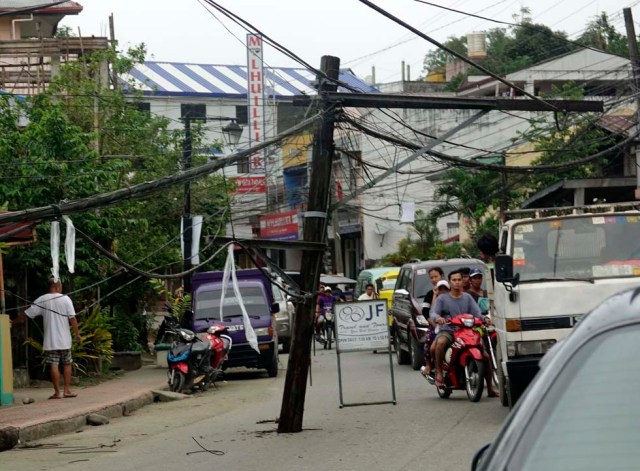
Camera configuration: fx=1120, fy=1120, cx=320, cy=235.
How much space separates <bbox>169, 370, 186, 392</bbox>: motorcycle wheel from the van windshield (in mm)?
4012

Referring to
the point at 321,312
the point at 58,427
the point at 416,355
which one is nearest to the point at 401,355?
the point at 416,355

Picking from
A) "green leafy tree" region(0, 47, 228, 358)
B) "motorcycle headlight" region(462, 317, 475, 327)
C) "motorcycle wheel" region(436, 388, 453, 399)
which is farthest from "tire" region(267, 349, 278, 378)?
"motorcycle headlight" region(462, 317, 475, 327)

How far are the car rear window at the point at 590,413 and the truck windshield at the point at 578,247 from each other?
945 centimetres

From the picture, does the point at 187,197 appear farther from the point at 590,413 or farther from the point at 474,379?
the point at 590,413

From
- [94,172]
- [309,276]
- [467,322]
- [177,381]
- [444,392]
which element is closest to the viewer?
[309,276]

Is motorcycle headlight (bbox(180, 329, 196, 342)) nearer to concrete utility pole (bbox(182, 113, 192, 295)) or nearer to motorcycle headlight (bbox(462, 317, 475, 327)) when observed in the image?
motorcycle headlight (bbox(462, 317, 475, 327))

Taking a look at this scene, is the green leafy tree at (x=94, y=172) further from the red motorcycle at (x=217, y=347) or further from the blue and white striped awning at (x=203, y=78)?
the blue and white striped awning at (x=203, y=78)

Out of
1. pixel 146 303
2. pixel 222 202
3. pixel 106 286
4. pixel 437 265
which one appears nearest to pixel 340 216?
pixel 222 202

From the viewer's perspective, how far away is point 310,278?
13.4 meters

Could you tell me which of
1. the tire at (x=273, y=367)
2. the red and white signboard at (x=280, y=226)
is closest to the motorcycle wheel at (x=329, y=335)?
the tire at (x=273, y=367)

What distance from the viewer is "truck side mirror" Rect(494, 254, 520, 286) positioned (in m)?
12.2

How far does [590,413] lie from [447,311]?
1221cm

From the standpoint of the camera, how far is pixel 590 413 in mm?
3162

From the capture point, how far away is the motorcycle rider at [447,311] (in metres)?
15.2
